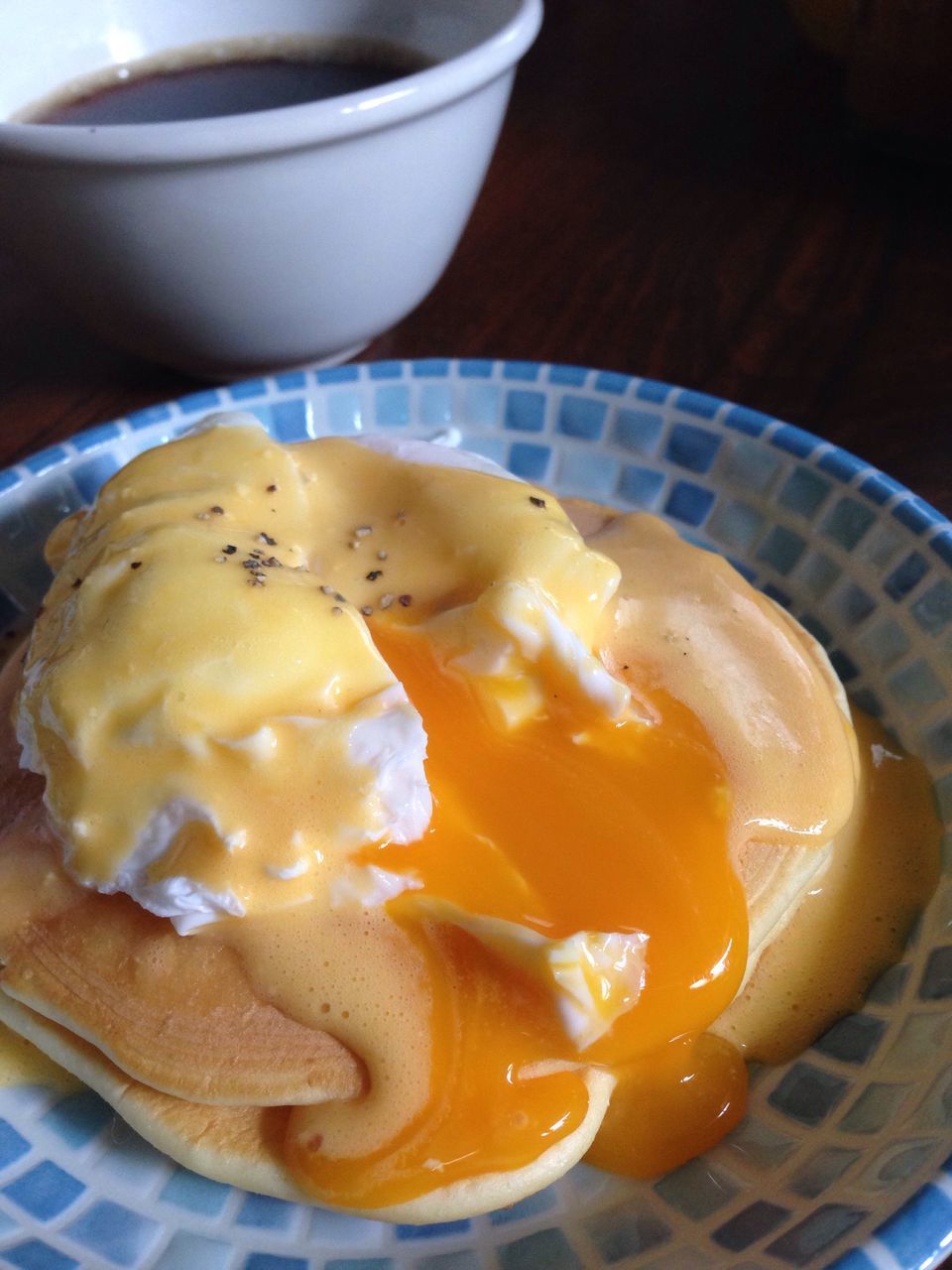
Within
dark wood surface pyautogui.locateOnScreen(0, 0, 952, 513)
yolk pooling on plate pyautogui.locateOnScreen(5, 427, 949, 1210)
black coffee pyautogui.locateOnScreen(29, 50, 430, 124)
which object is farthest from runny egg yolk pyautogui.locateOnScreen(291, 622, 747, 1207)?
black coffee pyautogui.locateOnScreen(29, 50, 430, 124)

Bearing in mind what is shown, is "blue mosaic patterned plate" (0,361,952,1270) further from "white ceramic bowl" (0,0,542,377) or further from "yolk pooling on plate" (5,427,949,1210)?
"white ceramic bowl" (0,0,542,377)

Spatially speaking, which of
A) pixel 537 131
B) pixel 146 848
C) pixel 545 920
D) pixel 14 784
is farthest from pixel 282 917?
pixel 537 131

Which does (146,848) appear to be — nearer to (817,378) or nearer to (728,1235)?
(728,1235)

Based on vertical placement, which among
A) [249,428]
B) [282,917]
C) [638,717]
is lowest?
[282,917]

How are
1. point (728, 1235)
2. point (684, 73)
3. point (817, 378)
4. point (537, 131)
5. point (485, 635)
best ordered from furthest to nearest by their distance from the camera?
point (684, 73), point (537, 131), point (817, 378), point (485, 635), point (728, 1235)

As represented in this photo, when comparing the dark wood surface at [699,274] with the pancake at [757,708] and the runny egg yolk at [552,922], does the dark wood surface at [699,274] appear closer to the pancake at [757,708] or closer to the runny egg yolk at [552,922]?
the pancake at [757,708]

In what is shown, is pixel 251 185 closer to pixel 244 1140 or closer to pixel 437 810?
pixel 437 810
